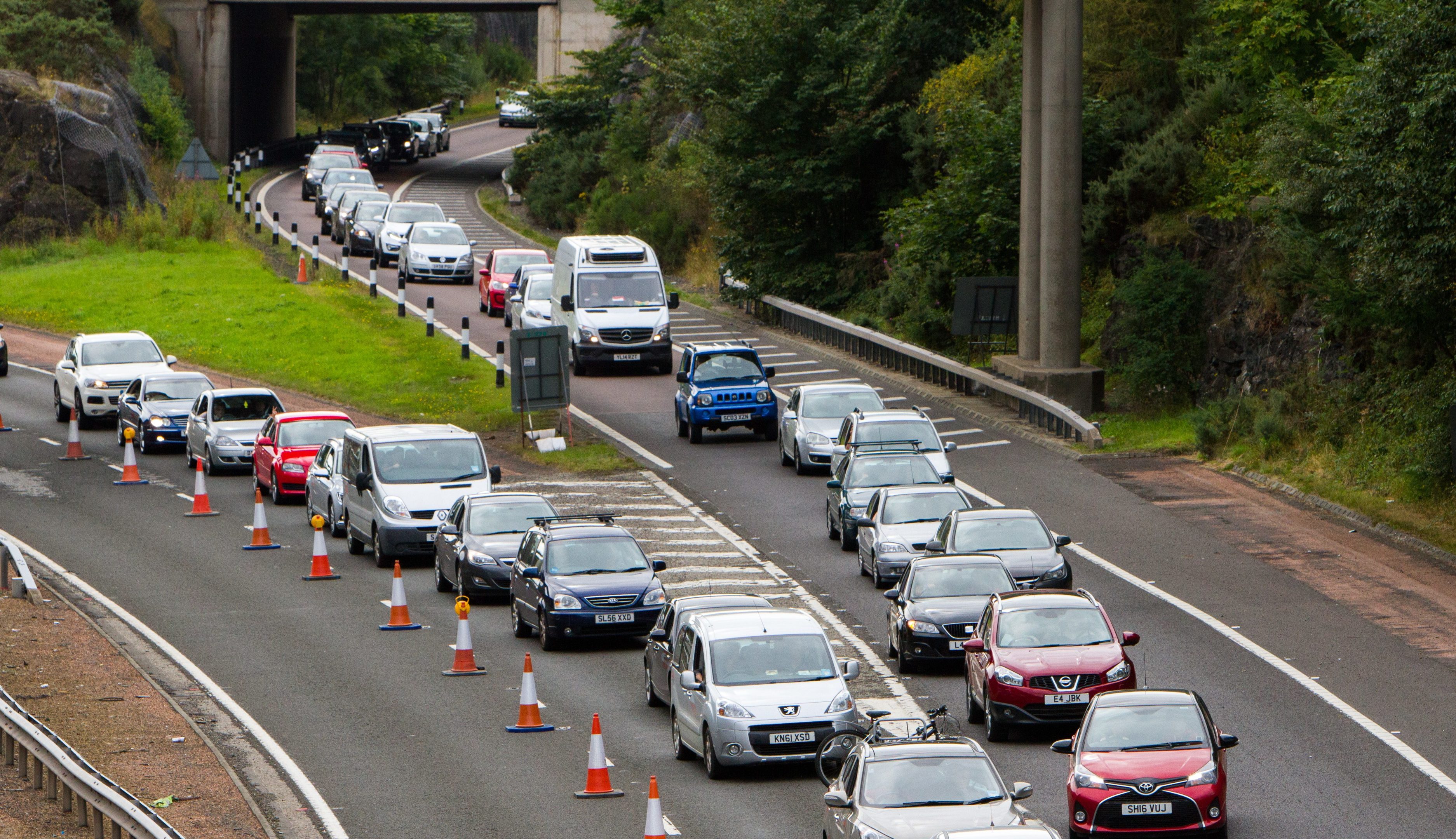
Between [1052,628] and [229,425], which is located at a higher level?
[229,425]

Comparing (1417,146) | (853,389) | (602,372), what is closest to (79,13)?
(602,372)

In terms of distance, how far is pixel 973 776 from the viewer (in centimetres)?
1411

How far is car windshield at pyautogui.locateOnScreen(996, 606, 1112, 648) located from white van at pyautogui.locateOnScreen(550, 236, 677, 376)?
2334cm

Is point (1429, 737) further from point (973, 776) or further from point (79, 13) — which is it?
point (79, 13)

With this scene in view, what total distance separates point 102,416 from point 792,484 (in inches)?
622

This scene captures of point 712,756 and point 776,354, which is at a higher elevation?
point 776,354

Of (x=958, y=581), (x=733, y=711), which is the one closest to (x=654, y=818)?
(x=733, y=711)

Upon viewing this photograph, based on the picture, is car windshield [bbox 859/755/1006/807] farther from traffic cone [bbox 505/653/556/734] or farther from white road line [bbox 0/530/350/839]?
traffic cone [bbox 505/653/556/734]

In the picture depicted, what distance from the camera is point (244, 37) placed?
276 feet

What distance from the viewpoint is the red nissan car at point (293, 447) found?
3186 centimetres

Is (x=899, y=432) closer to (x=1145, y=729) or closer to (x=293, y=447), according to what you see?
(x=293, y=447)

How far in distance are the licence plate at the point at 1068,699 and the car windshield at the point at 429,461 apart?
12610 mm

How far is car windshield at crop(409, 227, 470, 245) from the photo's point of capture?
54844mm

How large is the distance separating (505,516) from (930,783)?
12.2 m
